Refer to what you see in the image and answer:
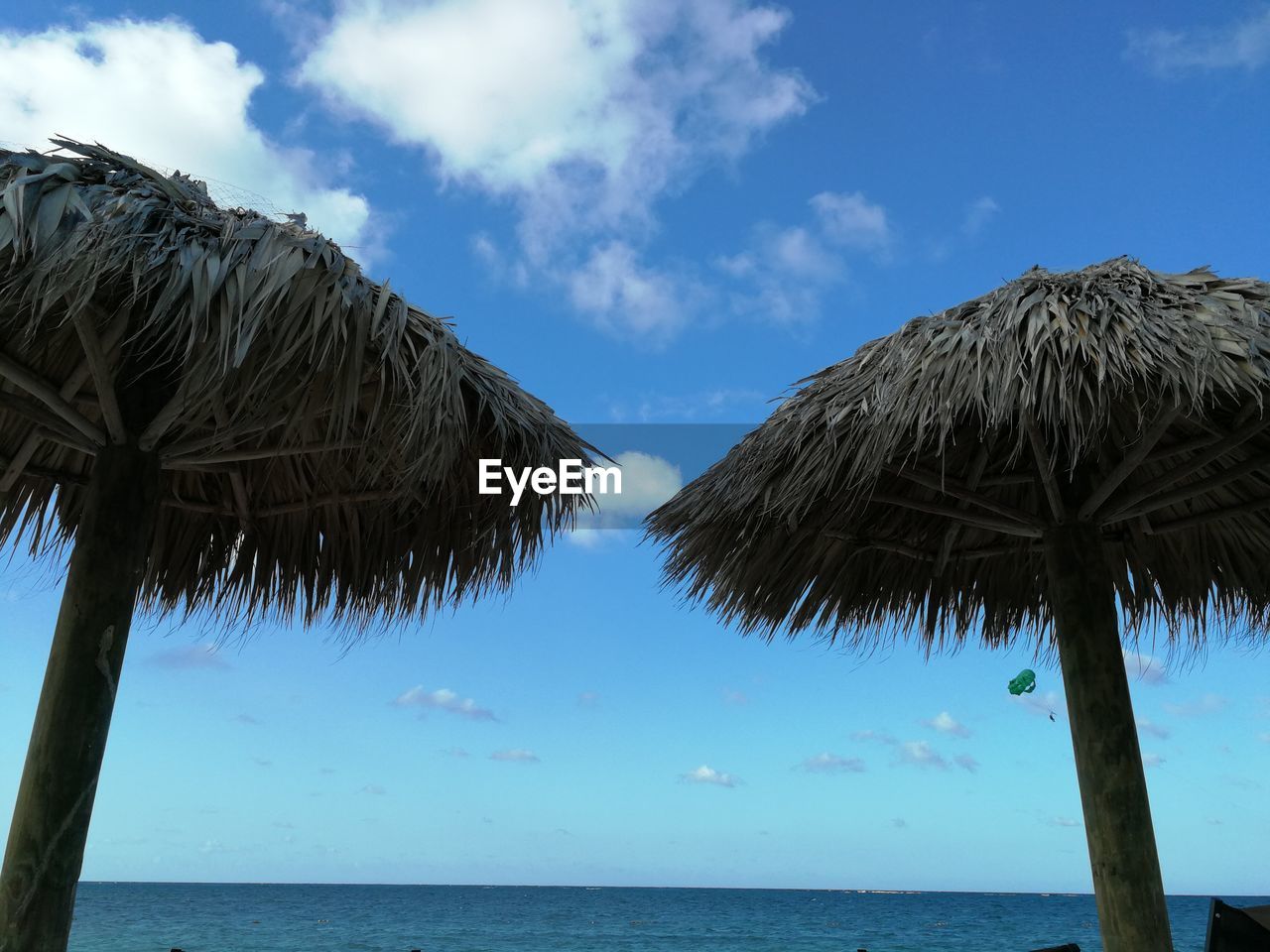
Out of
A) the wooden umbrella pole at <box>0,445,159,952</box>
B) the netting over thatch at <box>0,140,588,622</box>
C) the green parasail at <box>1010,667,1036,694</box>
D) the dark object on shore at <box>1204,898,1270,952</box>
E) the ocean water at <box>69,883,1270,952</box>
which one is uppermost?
the netting over thatch at <box>0,140,588,622</box>

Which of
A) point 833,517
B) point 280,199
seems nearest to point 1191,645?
point 833,517

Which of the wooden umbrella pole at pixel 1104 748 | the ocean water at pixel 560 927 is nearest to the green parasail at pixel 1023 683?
the wooden umbrella pole at pixel 1104 748

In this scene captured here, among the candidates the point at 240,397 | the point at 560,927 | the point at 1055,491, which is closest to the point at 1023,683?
the point at 1055,491

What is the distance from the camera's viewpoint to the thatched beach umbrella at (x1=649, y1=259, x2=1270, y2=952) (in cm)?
335

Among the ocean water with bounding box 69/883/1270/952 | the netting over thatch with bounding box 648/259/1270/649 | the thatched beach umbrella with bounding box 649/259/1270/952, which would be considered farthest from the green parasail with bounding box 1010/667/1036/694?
the ocean water with bounding box 69/883/1270/952

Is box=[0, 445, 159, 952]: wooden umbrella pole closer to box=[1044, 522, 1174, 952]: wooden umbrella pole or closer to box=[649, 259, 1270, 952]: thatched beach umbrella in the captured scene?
box=[649, 259, 1270, 952]: thatched beach umbrella

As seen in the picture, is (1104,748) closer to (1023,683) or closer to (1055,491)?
(1055,491)

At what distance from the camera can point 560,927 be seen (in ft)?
113

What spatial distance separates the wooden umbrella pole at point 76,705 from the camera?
2.87 m

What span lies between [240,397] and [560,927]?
35.0m

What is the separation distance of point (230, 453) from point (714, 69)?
575cm

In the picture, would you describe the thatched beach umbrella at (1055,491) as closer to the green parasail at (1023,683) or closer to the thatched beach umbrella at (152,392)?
the green parasail at (1023,683)

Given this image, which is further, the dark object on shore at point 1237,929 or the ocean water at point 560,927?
the ocean water at point 560,927

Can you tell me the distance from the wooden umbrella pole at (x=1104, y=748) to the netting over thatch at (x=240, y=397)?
203 cm
